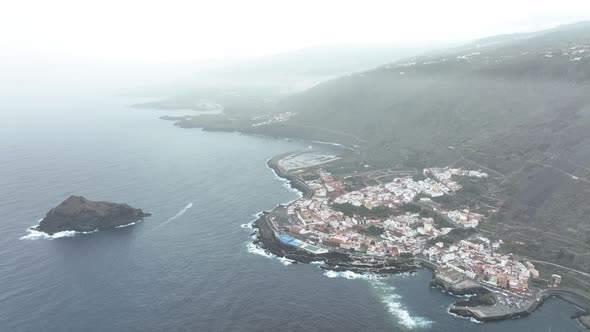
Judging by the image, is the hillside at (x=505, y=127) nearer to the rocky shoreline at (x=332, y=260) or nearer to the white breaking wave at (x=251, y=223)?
the rocky shoreline at (x=332, y=260)

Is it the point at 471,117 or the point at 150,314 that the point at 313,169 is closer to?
the point at 471,117

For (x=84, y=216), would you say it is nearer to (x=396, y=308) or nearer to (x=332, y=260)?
(x=332, y=260)

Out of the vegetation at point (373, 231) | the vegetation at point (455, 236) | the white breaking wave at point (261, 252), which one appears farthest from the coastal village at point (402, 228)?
the white breaking wave at point (261, 252)

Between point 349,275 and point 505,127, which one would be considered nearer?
point 349,275

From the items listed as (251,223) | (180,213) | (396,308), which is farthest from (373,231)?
(180,213)

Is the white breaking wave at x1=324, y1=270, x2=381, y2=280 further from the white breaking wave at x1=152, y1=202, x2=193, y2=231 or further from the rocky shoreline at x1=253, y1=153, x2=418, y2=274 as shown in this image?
the white breaking wave at x1=152, y1=202, x2=193, y2=231

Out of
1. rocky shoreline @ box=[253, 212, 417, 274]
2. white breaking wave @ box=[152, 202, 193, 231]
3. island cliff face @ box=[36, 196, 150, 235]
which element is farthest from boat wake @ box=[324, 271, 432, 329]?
island cliff face @ box=[36, 196, 150, 235]
